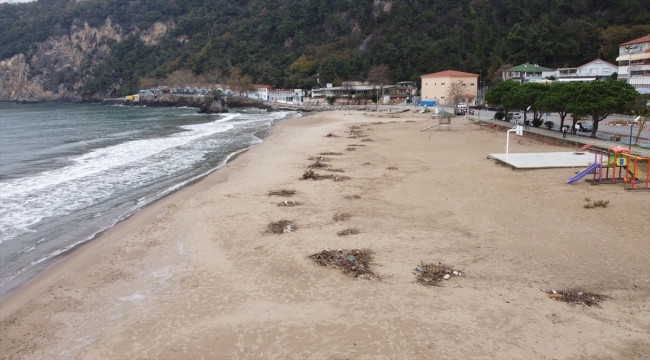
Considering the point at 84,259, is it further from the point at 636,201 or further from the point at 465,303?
the point at 636,201

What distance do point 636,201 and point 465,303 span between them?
950 cm

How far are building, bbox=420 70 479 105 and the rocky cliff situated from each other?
124m

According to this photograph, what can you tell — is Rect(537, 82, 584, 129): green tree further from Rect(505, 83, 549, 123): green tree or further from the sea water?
the sea water

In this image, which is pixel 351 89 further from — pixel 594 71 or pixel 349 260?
pixel 349 260

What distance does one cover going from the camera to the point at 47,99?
156750mm

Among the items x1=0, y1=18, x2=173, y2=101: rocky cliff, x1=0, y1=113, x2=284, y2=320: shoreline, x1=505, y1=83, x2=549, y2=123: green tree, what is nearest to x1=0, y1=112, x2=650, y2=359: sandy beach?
x1=0, y1=113, x2=284, y2=320: shoreline

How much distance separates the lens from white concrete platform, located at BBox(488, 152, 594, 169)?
19.1 m

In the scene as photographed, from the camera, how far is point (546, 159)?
20594mm

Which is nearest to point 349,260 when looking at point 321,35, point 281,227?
point 281,227

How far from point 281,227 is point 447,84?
63782 mm

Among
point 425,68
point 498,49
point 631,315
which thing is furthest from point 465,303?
point 425,68

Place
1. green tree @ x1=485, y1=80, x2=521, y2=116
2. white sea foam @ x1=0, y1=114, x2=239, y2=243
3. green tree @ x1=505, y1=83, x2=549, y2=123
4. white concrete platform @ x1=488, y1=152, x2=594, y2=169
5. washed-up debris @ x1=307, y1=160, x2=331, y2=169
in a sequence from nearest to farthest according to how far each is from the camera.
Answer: white sea foam @ x1=0, y1=114, x2=239, y2=243 < white concrete platform @ x1=488, y1=152, x2=594, y2=169 < washed-up debris @ x1=307, y1=160, x2=331, y2=169 < green tree @ x1=505, y1=83, x2=549, y2=123 < green tree @ x1=485, y1=80, x2=521, y2=116

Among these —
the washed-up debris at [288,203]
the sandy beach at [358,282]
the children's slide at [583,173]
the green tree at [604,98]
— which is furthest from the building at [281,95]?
the children's slide at [583,173]

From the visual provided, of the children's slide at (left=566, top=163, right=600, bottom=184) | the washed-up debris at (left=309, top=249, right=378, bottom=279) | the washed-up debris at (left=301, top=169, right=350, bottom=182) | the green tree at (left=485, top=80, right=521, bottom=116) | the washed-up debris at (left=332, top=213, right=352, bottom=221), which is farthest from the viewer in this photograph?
the green tree at (left=485, top=80, right=521, bottom=116)
